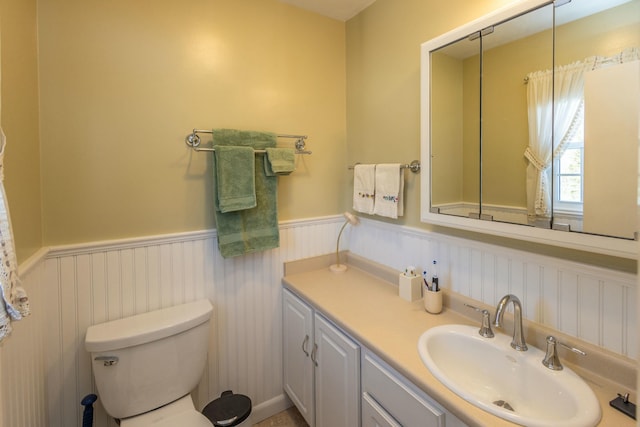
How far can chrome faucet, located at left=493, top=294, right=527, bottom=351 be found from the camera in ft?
3.54

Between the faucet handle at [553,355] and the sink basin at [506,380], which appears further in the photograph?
the faucet handle at [553,355]

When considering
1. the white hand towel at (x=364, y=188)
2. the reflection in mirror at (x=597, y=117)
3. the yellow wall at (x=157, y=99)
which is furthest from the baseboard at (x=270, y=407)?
the reflection in mirror at (x=597, y=117)

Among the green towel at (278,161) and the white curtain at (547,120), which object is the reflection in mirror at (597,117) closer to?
the white curtain at (547,120)

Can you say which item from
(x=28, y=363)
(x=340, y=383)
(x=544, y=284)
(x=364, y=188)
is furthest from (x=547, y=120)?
(x=28, y=363)

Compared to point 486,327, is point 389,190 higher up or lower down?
higher up

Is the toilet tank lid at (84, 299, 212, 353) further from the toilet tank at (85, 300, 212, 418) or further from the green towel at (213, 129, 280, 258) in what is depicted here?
the green towel at (213, 129, 280, 258)

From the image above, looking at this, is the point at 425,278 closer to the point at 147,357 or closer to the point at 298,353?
the point at 298,353

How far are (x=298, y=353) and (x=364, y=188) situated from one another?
1.02m

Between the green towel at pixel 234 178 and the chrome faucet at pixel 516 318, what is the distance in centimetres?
117

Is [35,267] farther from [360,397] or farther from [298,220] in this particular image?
[360,397]

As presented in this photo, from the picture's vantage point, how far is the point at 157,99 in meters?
1.48

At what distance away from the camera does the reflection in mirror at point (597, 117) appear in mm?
873

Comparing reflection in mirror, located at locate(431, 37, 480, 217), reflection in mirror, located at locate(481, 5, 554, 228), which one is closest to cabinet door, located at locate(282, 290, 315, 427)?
reflection in mirror, located at locate(431, 37, 480, 217)

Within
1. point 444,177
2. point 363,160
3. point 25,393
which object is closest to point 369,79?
point 363,160
